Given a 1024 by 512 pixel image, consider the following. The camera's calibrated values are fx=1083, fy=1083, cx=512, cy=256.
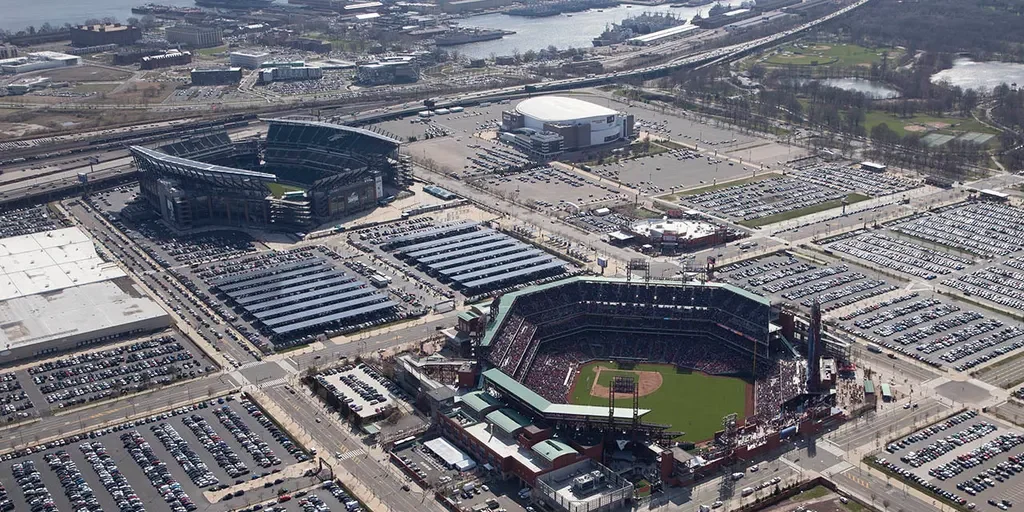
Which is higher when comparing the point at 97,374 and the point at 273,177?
the point at 273,177

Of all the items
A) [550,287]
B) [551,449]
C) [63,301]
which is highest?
[550,287]

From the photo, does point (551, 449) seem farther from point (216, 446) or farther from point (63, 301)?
point (63, 301)

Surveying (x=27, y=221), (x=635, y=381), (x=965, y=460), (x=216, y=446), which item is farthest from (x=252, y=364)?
(x=965, y=460)

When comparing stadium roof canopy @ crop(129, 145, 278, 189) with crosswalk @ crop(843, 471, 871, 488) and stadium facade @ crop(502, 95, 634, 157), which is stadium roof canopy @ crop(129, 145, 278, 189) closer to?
stadium facade @ crop(502, 95, 634, 157)

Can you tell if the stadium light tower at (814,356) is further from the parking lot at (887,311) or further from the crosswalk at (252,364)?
the crosswalk at (252,364)

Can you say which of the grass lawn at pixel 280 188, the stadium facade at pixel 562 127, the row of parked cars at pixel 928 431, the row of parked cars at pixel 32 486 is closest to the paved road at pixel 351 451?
the row of parked cars at pixel 32 486

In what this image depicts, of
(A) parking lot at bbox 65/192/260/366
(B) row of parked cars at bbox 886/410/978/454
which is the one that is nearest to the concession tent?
(A) parking lot at bbox 65/192/260/366

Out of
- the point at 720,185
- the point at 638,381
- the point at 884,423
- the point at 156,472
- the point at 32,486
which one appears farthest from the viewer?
the point at 720,185
